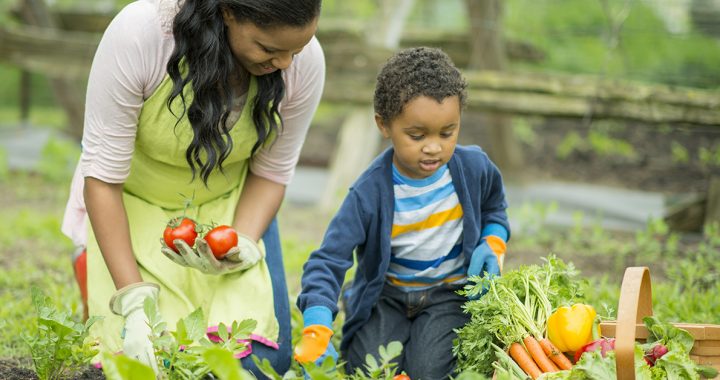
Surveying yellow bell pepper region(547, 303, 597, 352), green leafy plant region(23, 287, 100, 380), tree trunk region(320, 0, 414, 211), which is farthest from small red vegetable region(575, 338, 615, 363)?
tree trunk region(320, 0, 414, 211)

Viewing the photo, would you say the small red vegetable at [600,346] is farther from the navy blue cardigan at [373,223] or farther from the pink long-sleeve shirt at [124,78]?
the pink long-sleeve shirt at [124,78]

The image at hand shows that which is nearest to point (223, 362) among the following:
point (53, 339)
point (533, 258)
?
point (53, 339)

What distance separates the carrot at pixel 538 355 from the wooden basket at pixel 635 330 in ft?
0.60

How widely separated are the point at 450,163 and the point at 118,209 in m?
1.05

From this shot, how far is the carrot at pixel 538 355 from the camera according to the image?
7.23 ft

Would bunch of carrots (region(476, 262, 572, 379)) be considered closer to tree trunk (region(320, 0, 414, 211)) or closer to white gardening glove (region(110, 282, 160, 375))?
white gardening glove (region(110, 282, 160, 375))

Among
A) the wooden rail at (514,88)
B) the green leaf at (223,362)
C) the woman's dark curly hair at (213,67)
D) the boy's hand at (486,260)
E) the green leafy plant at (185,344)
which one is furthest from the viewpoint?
the wooden rail at (514,88)

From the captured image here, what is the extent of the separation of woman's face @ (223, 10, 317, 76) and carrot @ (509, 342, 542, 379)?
1.01 metres

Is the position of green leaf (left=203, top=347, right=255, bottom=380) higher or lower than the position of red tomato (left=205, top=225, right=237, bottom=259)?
higher

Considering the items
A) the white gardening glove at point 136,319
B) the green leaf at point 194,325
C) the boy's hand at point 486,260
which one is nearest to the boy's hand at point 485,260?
the boy's hand at point 486,260

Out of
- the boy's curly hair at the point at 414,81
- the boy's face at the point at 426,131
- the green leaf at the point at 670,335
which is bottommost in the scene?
the green leaf at the point at 670,335

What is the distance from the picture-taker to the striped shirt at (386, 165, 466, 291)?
2.74m

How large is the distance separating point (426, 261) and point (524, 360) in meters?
0.61

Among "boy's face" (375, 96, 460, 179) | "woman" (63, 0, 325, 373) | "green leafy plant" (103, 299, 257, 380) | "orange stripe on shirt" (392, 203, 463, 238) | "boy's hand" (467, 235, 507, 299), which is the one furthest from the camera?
"orange stripe on shirt" (392, 203, 463, 238)
